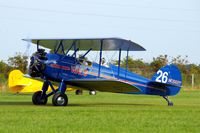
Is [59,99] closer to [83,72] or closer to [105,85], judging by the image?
[83,72]

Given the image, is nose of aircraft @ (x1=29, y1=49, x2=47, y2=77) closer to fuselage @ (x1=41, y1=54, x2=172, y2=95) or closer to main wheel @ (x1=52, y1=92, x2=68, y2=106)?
fuselage @ (x1=41, y1=54, x2=172, y2=95)

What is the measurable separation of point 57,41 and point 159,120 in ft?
29.1

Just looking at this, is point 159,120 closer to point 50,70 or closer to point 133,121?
point 133,121

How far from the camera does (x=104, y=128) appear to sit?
400 inches

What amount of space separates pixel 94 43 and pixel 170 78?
3.60 m

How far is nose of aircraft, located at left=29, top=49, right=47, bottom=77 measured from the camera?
1836cm

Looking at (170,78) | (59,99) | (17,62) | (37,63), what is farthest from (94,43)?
(17,62)

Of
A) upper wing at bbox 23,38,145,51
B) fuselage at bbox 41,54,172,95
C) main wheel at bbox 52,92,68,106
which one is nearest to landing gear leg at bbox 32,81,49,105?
fuselage at bbox 41,54,172,95

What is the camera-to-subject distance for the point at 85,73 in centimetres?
1941

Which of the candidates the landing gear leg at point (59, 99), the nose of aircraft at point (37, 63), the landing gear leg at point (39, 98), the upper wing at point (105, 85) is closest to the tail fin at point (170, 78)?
the upper wing at point (105, 85)

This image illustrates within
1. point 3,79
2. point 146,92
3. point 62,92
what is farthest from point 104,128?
point 3,79

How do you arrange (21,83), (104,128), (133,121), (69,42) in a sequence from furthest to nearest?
(21,83)
(69,42)
(133,121)
(104,128)

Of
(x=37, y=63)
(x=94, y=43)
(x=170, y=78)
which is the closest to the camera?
(x=37, y=63)

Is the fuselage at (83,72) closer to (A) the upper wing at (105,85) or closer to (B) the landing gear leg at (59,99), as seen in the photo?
(A) the upper wing at (105,85)
